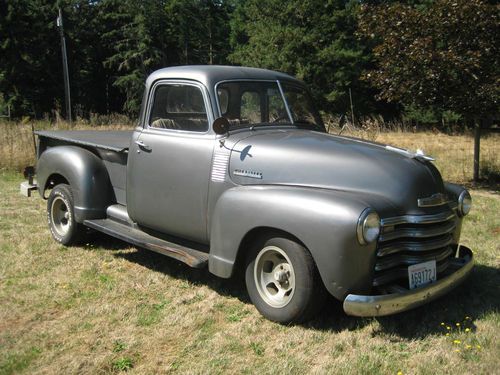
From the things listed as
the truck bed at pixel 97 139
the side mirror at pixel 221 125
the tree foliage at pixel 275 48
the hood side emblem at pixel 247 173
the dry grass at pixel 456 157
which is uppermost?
the tree foliage at pixel 275 48

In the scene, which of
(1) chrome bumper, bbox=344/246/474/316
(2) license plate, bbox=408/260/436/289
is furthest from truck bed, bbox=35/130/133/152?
(2) license plate, bbox=408/260/436/289

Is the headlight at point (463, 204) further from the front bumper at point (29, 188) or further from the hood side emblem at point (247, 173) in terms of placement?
the front bumper at point (29, 188)

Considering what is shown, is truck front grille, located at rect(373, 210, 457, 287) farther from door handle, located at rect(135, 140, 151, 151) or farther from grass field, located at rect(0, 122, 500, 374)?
→ door handle, located at rect(135, 140, 151, 151)

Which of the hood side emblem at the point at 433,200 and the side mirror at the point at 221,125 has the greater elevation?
the side mirror at the point at 221,125

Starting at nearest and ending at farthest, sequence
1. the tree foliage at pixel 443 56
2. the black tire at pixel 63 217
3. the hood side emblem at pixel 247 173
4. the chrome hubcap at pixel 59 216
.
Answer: the hood side emblem at pixel 247 173 < the black tire at pixel 63 217 < the chrome hubcap at pixel 59 216 < the tree foliage at pixel 443 56

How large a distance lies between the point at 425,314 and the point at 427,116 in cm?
2875

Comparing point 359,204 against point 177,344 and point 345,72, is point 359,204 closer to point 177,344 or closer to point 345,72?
point 177,344

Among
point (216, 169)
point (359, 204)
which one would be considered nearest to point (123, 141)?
point (216, 169)

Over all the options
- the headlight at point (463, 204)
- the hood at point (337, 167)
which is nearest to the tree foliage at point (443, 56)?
the headlight at point (463, 204)

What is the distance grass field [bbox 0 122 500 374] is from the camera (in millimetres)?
3398

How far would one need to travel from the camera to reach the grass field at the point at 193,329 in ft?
11.1

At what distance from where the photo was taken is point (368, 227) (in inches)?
135

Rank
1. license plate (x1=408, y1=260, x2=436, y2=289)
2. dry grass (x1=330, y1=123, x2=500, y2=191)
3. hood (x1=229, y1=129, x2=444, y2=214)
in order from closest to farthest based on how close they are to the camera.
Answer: license plate (x1=408, y1=260, x2=436, y2=289) < hood (x1=229, y1=129, x2=444, y2=214) < dry grass (x1=330, y1=123, x2=500, y2=191)

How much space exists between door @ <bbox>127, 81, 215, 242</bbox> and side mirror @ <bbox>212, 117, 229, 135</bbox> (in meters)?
0.13
